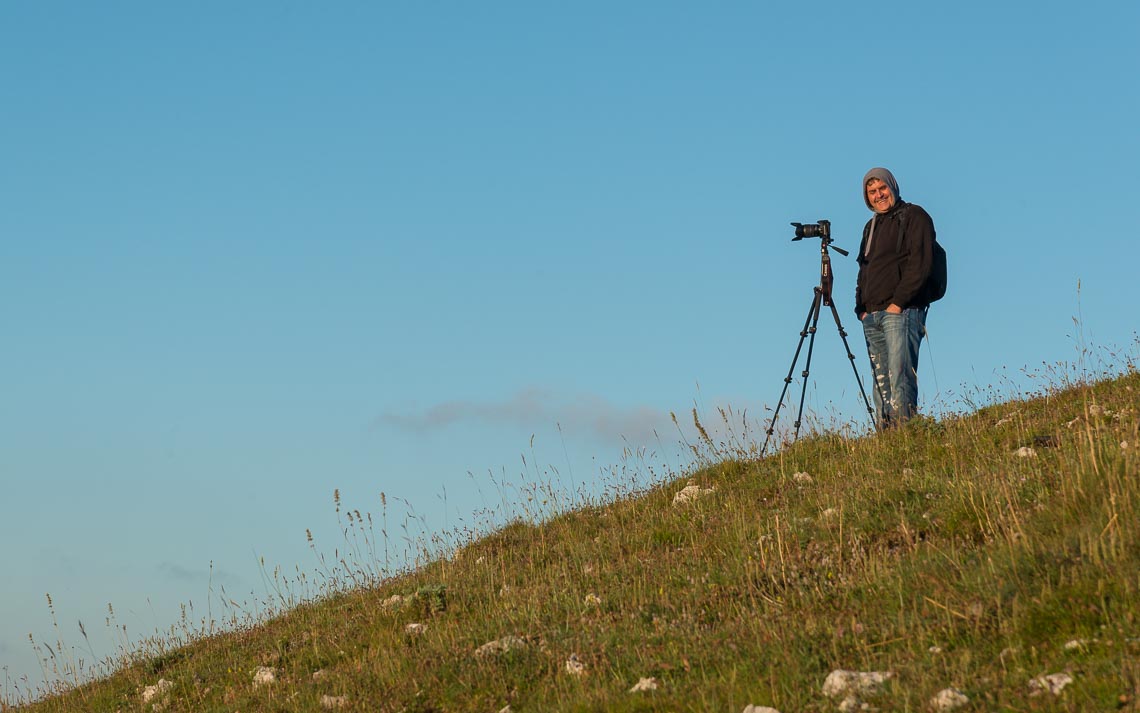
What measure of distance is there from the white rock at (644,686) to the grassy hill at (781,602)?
0.03 metres

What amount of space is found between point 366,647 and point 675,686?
12.5 ft

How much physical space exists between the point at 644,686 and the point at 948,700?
181 centimetres

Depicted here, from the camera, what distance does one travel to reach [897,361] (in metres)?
11.6

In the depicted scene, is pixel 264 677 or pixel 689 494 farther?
pixel 689 494

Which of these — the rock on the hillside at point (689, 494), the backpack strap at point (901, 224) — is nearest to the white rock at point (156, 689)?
the rock on the hillside at point (689, 494)

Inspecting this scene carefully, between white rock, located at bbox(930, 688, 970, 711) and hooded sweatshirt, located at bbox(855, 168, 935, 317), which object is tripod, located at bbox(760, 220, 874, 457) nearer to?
hooded sweatshirt, located at bbox(855, 168, 935, 317)

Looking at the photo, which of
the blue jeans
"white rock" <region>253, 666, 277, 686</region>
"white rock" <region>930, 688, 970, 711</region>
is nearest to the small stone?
"white rock" <region>930, 688, 970, 711</region>

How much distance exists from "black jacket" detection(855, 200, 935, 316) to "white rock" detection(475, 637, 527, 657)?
6237 mm

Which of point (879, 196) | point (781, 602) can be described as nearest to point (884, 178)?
point (879, 196)

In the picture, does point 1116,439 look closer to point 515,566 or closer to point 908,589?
point 908,589

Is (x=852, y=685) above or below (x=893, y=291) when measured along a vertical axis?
below

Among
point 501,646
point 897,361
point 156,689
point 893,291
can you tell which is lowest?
point 156,689

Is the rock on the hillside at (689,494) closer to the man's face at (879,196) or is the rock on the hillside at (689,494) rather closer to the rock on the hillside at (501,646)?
the rock on the hillside at (501,646)

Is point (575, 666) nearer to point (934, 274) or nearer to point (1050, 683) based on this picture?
point (1050, 683)
